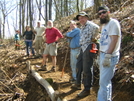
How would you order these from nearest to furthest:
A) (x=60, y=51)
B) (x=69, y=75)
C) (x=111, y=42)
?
(x=111, y=42)
(x=69, y=75)
(x=60, y=51)

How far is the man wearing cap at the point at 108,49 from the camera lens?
2.62 m

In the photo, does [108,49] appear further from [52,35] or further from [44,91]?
[52,35]

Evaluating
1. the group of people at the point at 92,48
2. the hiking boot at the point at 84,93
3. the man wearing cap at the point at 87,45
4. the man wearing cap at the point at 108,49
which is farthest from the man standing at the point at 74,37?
the man wearing cap at the point at 108,49

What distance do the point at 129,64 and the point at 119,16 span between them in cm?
319

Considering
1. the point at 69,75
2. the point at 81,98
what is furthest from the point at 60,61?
the point at 81,98

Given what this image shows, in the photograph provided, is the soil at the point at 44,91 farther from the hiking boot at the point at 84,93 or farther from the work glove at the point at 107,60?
the work glove at the point at 107,60

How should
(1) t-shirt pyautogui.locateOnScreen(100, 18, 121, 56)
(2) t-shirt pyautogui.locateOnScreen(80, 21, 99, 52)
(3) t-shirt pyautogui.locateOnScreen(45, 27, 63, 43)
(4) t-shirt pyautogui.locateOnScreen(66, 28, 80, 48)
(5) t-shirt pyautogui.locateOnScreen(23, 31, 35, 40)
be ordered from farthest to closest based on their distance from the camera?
1. (5) t-shirt pyautogui.locateOnScreen(23, 31, 35, 40)
2. (3) t-shirt pyautogui.locateOnScreen(45, 27, 63, 43)
3. (4) t-shirt pyautogui.locateOnScreen(66, 28, 80, 48)
4. (2) t-shirt pyautogui.locateOnScreen(80, 21, 99, 52)
5. (1) t-shirt pyautogui.locateOnScreen(100, 18, 121, 56)

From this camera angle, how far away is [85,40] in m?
3.79

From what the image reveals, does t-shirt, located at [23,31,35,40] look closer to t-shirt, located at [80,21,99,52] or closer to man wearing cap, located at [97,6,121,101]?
t-shirt, located at [80,21,99,52]

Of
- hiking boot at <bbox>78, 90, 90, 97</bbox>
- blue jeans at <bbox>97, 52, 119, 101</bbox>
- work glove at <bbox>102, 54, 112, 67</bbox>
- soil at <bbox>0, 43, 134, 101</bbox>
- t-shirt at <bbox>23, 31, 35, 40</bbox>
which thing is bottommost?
soil at <bbox>0, 43, 134, 101</bbox>

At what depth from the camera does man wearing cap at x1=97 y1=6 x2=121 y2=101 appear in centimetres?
262

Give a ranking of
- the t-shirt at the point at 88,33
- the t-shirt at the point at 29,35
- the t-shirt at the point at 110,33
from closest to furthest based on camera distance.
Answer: the t-shirt at the point at 110,33
the t-shirt at the point at 88,33
the t-shirt at the point at 29,35

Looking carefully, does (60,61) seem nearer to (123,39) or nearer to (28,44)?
(28,44)

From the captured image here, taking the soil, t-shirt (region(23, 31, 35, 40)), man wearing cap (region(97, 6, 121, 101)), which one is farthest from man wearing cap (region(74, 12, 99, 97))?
t-shirt (region(23, 31, 35, 40))
